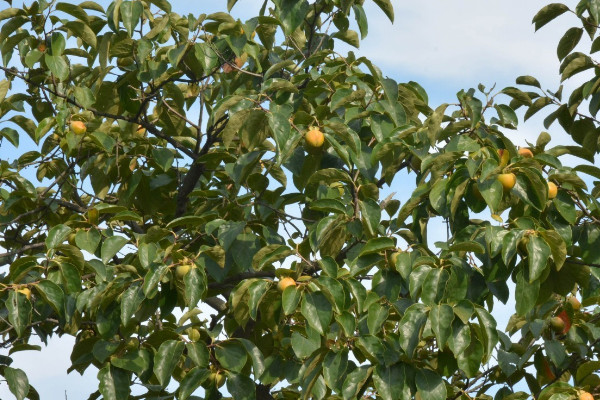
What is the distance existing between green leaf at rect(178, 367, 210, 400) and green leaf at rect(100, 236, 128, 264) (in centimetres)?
57

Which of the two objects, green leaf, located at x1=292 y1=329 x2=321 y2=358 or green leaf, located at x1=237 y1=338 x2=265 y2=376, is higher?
green leaf, located at x1=237 y1=338 x2=265 y2=376

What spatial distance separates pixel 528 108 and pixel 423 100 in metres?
0.80

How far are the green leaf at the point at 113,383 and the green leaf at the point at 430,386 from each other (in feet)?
4.12

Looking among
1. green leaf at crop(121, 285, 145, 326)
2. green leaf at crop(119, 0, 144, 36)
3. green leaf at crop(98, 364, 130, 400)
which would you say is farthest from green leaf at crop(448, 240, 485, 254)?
green leaf at crop(119, 0, 144, 36)

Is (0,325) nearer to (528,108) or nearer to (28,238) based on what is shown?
(28,238)

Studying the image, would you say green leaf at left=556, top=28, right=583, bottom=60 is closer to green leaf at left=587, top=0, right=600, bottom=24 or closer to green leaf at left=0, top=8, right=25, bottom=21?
green leaf at left=587, top=0, right=600, bottom=24

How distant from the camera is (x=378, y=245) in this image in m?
3.18

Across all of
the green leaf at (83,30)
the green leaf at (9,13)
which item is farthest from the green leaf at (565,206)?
the green leaf at (9,13)

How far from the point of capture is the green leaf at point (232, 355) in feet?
11.7

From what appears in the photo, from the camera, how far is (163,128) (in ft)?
16.3

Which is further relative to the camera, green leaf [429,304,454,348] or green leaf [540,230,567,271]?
green leaf [540,230,567,271]

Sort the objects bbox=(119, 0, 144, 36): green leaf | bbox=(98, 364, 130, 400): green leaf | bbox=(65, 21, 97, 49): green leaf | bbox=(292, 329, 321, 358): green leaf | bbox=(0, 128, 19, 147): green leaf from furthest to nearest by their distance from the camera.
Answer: bbox=(0, 128, 19, 147): green leaf < bbox=(65, 21, 97, 49): green leaf < bbox=(119, 0, 144, 36): green leaf < bbox=(98, 364, 130, 400): green leaf < bbox=(292, 329, 321, 358): green leaf

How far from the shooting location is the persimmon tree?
10.2 ft

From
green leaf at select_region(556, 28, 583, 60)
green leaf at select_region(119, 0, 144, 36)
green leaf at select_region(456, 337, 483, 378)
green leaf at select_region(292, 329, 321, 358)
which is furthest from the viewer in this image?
green leaf at select_region(556, 28, 583, 60)
